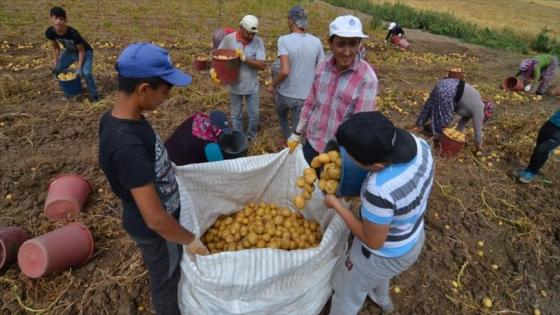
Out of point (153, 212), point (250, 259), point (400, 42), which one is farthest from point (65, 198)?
point (400, 42)

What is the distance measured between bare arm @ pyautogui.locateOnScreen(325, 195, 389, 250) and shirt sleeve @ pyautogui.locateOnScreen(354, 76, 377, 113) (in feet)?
3.02

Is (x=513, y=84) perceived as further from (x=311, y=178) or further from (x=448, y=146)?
(x=311, y=178)

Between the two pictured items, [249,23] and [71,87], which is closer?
[249,23]

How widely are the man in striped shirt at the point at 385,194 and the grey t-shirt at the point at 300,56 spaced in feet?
7.50

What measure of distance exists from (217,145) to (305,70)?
5.44 feet

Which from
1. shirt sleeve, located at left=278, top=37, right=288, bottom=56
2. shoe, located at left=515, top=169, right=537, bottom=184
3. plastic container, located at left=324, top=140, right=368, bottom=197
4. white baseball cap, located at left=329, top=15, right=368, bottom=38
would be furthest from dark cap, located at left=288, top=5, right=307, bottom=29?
shoe, located at left=515, top=169, right=537, bottom=184

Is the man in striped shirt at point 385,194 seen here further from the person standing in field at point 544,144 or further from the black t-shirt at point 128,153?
the person standing in field at point 544,144

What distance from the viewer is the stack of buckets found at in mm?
2434

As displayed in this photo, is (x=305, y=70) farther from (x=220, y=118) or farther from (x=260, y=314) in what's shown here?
(x=260, y=314)

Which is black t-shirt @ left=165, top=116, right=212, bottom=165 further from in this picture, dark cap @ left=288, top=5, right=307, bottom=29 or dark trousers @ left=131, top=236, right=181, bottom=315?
dark cap @ left=288, top=5, right=307, bottom=29

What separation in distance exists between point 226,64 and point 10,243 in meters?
2.66

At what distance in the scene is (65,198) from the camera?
2959mm

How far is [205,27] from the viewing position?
37.5 ft

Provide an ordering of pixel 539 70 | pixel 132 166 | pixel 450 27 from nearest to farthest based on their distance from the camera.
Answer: pixel 132 166 → pixel 539 70 → pixel 450 27
